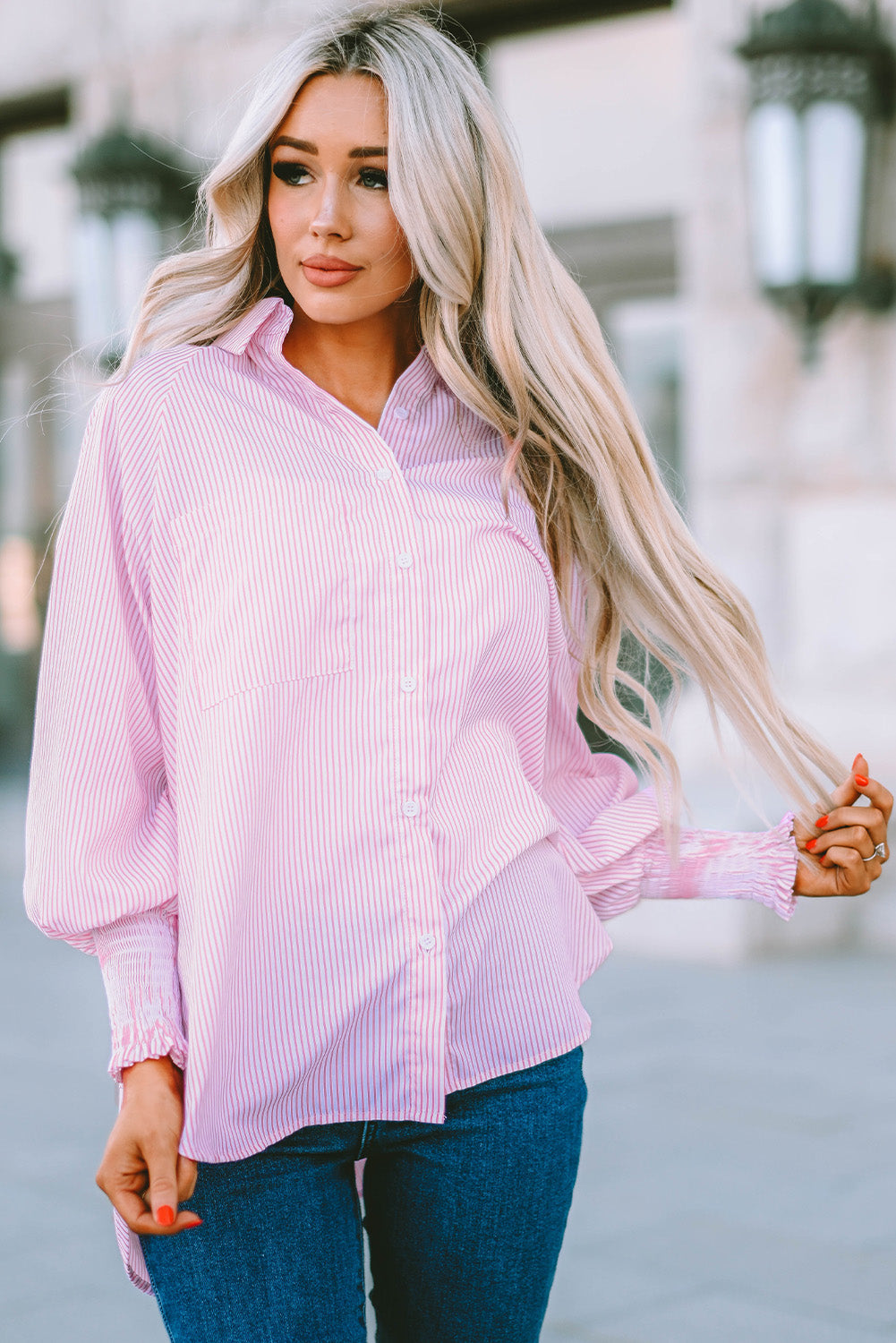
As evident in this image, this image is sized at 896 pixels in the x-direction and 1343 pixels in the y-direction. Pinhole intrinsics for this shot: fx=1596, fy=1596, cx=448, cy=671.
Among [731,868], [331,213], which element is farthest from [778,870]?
[331,213]

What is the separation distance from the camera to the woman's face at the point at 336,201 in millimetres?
1667

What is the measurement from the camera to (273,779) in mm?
1503

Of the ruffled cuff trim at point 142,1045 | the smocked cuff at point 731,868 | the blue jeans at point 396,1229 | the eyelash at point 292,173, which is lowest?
the blue jeans at point 396,1229

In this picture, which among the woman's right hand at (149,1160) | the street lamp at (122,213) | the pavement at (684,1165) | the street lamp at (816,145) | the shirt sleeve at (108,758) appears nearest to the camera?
the woman's right hand at (149,1160)

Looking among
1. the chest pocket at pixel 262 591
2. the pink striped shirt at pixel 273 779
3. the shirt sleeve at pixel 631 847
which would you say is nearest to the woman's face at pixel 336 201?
the pink striped shirt at pixel 273 779

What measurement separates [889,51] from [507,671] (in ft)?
14.6

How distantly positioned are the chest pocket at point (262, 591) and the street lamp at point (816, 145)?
4.26 m

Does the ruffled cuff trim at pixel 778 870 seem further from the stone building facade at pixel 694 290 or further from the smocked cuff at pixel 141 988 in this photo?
the stone building facade at pixel 694 290

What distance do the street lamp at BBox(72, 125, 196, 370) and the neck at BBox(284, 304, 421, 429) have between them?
5.12 meters

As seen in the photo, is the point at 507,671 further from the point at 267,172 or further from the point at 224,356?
the point at 267,172

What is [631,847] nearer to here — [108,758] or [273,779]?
[273,779]

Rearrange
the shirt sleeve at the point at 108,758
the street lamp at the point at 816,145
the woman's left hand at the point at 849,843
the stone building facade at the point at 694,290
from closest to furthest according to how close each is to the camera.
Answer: the shirt sleeve at the point at 108,758 < the woman's left hand at the point at 849,843 < the street lamp at the point at 816,145 < the stone building facade at the point at 694,290

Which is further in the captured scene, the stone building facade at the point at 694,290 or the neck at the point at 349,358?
the stone building facade at the point at 694,290

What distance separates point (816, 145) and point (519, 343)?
12.8 ft
